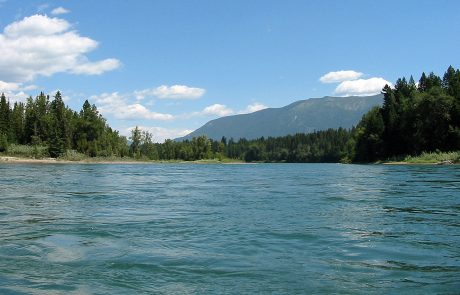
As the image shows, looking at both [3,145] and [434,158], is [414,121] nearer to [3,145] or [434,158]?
[434,158]

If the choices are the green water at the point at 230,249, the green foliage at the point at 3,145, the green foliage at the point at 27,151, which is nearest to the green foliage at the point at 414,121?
the green water at the point at 230,249

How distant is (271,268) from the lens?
34.9 ft

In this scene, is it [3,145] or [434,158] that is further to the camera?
[3,145]

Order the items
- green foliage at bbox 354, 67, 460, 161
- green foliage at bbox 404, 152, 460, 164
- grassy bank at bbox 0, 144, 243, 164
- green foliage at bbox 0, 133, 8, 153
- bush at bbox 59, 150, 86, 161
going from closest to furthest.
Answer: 1. green foliage at bbox 404, 152, 460, 164
2. green foliage at bbox 354, 67, 460, 161
3. grassy bank at bbox 0, 144, 243, 164
4. green foliage at bbox 0, 133, 8, 153
5. bush at bbox 59, 150, 86, 161

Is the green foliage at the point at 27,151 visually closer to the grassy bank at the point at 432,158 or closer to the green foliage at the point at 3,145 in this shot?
the green foliage at the point at 3,145

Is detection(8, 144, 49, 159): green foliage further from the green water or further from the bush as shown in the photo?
the green water

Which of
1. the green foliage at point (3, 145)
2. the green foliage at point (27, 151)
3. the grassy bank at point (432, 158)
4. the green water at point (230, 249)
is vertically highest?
the green foliage at point (3, 145)

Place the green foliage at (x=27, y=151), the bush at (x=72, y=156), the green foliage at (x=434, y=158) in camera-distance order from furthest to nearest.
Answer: the bush at (x=72, y=156) → the green foliage at (x=27, y=151) → the green foliage at (x=434, y=158)

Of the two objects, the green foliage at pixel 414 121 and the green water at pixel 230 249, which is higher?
the green foliage at pixel 414 121

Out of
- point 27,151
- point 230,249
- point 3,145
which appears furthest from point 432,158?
Result: point 3,145

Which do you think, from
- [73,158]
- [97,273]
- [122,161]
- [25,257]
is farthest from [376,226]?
[122,161]

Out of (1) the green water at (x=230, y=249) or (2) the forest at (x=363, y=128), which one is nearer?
(1) the green water at (x=230, y=249)

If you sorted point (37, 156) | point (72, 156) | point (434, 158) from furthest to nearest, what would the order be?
1. point (72, 156)
2. point (37, 156)
3. point (434, 158)

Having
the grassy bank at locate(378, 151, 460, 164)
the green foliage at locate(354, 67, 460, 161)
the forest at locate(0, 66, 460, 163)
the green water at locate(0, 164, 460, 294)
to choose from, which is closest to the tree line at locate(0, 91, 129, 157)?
the forest at locate(0, 66, 460, 163)
